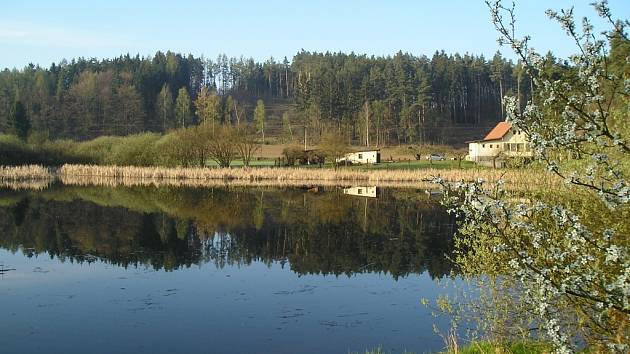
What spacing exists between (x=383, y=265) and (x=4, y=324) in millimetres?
10778

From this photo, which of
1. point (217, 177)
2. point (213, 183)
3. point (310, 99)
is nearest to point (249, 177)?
point (217, 177)

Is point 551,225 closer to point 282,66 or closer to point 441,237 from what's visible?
point 441,237

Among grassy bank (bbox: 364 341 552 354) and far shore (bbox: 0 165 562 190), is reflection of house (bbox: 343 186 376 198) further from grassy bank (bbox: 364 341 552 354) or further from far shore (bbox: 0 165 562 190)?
A: grassy bank (bbox: 364 341 552 354)

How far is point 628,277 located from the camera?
3.79m

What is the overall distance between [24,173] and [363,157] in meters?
36.3

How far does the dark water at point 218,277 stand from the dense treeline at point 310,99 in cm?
5508

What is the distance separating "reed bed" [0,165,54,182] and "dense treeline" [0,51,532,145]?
62.1ft

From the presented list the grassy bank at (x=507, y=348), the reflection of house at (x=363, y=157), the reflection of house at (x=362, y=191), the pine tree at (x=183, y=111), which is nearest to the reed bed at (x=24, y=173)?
the reflection of house at (x=362, y=191)

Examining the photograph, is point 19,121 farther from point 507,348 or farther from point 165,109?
point 507,348

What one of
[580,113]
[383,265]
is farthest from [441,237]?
[580,113]

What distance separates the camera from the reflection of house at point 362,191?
40.5 meters

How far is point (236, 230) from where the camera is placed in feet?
83.9

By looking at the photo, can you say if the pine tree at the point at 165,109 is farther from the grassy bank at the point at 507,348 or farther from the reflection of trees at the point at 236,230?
the grassy bank at the point at 507,348

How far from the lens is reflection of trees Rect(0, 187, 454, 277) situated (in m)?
19.6
